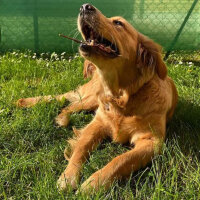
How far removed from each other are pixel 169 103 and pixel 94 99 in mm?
918

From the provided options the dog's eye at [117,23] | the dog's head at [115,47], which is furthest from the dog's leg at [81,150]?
the dog's eye at [117,23]

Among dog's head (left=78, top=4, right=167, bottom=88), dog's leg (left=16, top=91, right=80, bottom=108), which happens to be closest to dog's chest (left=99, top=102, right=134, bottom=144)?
dog's head (left=78, top=4, right=167, bottom=88)

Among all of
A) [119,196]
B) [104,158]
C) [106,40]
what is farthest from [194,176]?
Answer: [106,40]

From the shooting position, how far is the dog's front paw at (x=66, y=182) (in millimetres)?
2004

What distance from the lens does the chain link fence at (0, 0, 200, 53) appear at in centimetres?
559

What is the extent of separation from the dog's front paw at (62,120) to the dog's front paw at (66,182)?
0.89m

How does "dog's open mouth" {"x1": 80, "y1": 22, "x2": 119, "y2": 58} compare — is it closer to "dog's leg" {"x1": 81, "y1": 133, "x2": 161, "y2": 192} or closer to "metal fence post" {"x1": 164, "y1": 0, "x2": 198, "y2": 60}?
"dog's leg" {"x1": 81, "y1": 133, "x2": 161, "y2": 192}

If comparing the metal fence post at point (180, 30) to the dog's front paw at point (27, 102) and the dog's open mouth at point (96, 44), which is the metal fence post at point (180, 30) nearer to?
the dog's front paw at point (27, 102)

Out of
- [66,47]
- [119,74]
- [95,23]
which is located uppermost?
[95,23]

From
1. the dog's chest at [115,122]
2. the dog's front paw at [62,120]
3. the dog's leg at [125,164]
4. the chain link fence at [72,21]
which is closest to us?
the dog's leg at [125,164]

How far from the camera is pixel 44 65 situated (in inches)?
186

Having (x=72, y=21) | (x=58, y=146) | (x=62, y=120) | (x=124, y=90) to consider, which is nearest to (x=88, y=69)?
(x=62, y=120)

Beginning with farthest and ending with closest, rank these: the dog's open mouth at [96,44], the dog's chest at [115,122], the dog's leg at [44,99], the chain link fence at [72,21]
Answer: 1. the chain link fence at [72,21]
2. the dog's leg at [44,99]
3. the dog's chest at [115,122]
4. the dog's open mouth at [96,44]

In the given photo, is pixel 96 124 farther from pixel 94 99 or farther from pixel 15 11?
pixel 15 11
